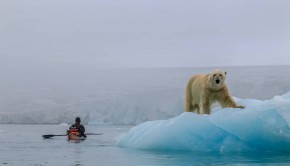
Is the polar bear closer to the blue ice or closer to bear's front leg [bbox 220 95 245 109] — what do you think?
bear's front leg [bbox 220 95 245 109]

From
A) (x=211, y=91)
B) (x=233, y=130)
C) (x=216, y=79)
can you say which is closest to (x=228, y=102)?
(x=211, y=91)

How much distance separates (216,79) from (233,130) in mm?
Answer: 1145

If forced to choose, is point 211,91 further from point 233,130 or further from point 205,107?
point 233,130

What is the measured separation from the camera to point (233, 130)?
36.8ft

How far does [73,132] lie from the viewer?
2041cm

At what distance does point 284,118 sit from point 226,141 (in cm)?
134

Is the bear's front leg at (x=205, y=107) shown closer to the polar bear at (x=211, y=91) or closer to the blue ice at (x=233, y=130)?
the polar bear at (x=211, y=91)

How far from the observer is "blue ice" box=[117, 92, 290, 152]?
11.0 metres

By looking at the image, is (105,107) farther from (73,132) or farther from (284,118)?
(284,118)

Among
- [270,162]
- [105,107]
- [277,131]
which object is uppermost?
[105,107]

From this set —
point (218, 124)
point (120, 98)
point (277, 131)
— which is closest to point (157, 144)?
point (218, 124)

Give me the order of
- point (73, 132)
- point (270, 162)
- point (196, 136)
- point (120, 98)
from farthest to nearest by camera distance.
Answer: point (120, 98) → point (73, 132) → point (196, 136) → point (270, 162)

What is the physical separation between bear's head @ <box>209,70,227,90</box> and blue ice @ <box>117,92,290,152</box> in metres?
0.55

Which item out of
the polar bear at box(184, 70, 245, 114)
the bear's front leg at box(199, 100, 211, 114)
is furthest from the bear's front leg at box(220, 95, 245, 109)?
the bear's front leg at box(199, 100, 211, 114)
